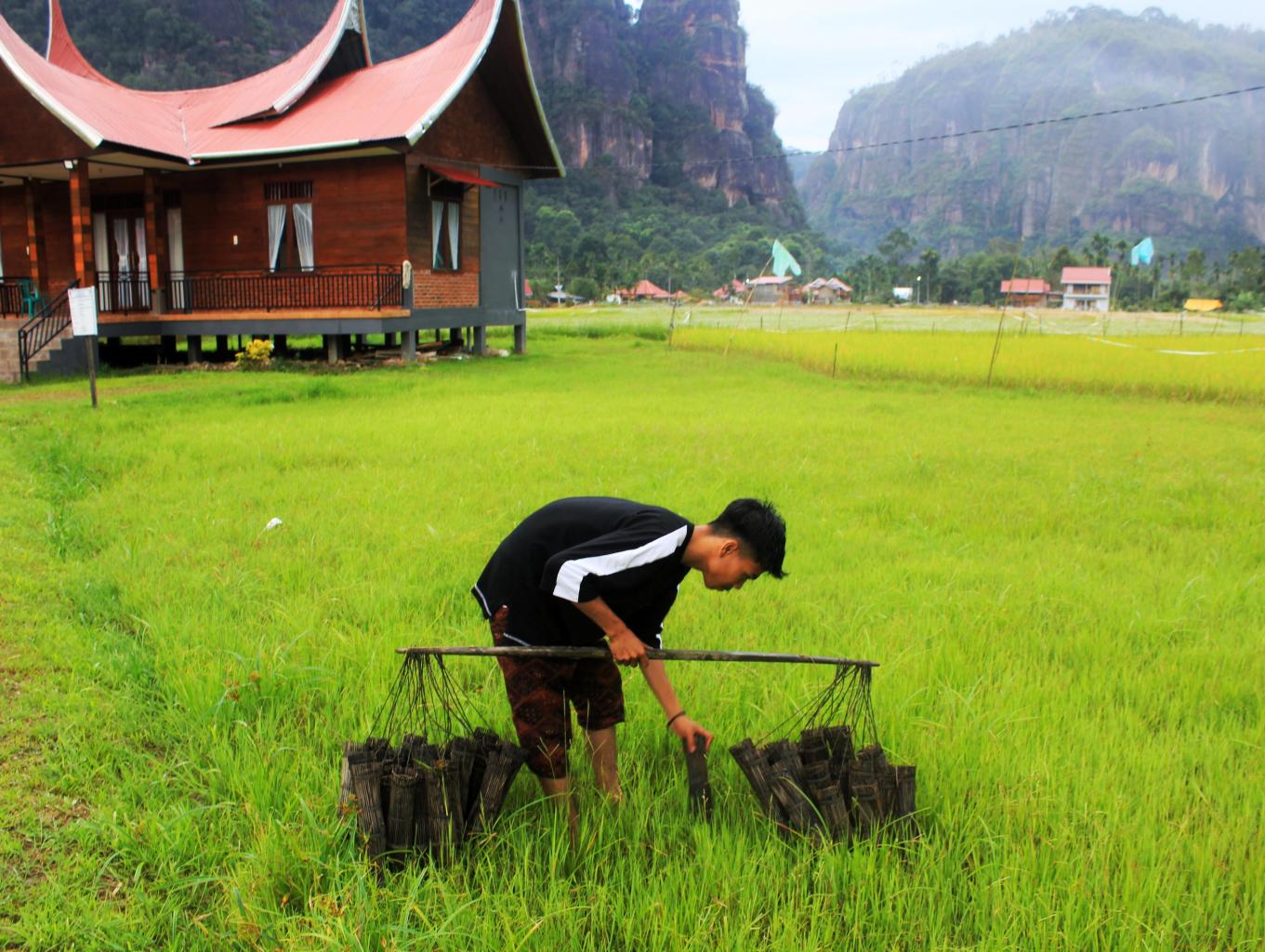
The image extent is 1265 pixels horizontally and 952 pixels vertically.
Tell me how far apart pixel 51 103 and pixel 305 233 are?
408 cm

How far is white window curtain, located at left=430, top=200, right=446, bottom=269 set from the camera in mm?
17109

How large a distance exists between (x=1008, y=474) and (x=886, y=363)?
9914mm

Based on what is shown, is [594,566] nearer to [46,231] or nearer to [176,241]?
[176,241]

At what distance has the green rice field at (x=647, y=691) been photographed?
227 cm

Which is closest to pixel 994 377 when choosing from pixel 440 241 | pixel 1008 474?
pixel 1008 474

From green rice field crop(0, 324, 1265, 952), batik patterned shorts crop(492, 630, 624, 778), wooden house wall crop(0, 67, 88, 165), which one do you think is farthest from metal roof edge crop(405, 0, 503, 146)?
batik patterned shorts crop(492, 630, 624, 778)

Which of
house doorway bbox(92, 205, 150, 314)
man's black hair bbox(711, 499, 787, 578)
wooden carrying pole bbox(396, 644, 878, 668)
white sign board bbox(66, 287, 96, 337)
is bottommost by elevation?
wooden carrying pole bbox(396, 644, 878, 668)

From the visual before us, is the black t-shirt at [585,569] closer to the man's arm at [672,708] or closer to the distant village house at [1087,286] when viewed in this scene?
the man's arm at [672,708]

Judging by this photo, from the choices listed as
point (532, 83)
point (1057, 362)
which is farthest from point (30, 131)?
point (1057, 362)

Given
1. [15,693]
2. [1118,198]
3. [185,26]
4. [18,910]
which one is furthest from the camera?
[1118,198]

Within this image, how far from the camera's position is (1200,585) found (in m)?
4.86

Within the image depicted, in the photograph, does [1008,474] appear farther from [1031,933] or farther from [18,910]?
[18,910]

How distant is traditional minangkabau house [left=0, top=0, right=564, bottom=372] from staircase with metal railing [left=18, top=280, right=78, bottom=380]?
0.13ft

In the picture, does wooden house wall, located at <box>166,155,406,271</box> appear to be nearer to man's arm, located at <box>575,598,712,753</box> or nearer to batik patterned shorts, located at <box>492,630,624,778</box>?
batik patterned shorts, located at <box>492,630,624,778</box>
